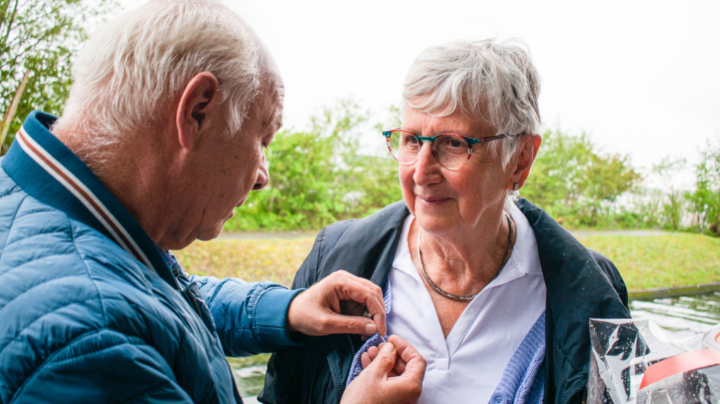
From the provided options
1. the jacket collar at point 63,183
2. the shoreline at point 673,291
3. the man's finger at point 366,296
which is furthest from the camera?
the shoreline at point 673,291

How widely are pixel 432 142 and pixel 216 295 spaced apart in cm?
82

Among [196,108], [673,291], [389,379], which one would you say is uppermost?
[196,108]

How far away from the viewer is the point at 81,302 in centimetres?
60

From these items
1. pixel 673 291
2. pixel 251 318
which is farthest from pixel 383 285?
pixel 673 291

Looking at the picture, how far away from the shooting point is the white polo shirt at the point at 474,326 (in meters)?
1.32

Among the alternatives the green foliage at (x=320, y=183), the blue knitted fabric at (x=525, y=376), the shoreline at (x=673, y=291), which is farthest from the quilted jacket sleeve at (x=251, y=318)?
the shoreline at (x=673, y=291)

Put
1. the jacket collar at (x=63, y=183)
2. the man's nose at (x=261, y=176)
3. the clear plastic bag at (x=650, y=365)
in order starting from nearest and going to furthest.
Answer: the jacket collar at (x=63, y=183) < the clear plastic bag at (x=650, y=365) < the man's nose at (x=261, y=176)

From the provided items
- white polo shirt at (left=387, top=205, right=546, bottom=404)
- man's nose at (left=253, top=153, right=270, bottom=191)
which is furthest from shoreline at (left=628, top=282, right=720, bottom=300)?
man's nose at (left=253, top=153, right=270, bottom=191)

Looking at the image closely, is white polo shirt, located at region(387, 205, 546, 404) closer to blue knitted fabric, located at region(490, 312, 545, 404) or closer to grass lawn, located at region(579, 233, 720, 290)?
blue knitted fabric, located at region(490, 312, 545, 404)

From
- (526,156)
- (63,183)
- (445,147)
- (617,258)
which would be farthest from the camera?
(617,258)

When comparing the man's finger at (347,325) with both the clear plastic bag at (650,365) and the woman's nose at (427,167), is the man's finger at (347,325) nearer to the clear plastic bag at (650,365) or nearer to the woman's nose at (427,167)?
the woman's nose at (427,167)

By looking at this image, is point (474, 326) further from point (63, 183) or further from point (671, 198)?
point (671, 198)

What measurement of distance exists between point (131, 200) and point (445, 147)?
93 cm

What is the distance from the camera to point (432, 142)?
55.1 inches
